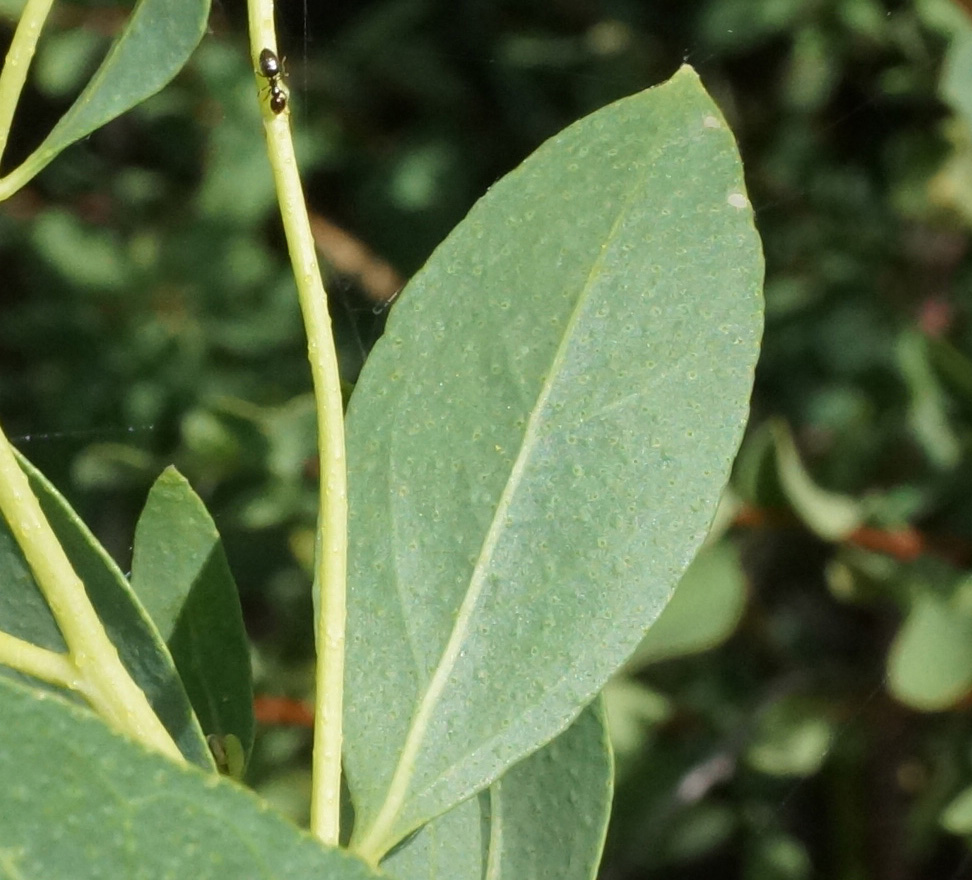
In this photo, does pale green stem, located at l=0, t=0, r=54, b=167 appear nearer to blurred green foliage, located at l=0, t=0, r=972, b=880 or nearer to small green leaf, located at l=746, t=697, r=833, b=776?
blurred green foliage, located at l=0, t=0, r=972, b=880

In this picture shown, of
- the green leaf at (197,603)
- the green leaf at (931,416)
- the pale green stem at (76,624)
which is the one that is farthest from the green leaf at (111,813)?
the green leaf at (931,416)

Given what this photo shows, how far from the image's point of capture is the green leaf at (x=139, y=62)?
0.65 metres

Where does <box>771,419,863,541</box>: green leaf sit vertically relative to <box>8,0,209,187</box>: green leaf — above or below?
below

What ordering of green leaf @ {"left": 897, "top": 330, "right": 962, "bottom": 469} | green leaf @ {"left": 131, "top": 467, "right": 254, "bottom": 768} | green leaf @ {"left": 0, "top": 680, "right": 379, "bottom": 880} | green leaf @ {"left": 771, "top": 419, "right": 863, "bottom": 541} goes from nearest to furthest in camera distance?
green leaf @ {"left": 0, "top": 680, "right": 379, "bottom": 880}
green leaf @ {"left": 131, "top": 467, "right": 254, "bottom": 768}
green leaf @ {"left": 771, "top": 419, "right": 863, "bottom": 541}
green leaf @ {"left": 897, "top": 330, "right": 962, "bottom": 469}

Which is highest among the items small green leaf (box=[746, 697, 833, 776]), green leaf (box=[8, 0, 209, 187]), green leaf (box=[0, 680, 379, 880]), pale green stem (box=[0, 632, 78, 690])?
green leaf (box=[8, 0, 209, 187])

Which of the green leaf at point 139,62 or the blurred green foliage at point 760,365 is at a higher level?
the green leaf at point 139,62

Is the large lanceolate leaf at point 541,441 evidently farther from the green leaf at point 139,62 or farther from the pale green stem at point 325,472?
the green leaf at point 139,62

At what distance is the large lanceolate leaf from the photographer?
2.19 ft

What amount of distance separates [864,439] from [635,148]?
124cm

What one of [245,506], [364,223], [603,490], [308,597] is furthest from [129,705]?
[364,223]

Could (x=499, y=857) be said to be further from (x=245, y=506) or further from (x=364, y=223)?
(x=364, y=223)

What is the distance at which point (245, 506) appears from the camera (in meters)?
1.64

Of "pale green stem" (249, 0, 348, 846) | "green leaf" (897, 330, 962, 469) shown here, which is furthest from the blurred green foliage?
"pale green stem" (249, 0, 348, 846)

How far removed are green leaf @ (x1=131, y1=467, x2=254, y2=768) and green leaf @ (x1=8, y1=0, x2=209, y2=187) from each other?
0.63 feet
